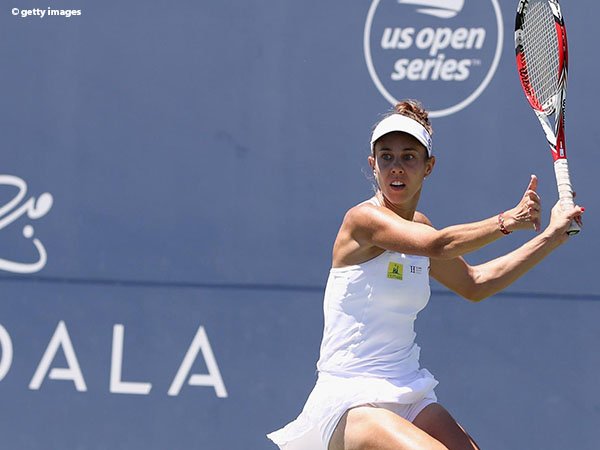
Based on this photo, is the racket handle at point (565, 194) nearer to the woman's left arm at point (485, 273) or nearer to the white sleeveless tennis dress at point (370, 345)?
the woman's left arm at point (485, 273)

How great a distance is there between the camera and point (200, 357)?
494 centimetres

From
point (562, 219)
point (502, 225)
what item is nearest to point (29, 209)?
point (502, 225)

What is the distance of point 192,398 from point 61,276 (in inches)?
28.2

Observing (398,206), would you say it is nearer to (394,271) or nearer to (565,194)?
(394,271)

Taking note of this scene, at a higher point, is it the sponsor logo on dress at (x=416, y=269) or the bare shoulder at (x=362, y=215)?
the bare shoulder at (x=362, y=215)

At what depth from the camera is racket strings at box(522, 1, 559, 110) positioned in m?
3.80

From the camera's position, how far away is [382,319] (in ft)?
11.5

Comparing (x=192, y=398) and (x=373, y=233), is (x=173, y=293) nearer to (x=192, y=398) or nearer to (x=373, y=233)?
(x=192, y=398)

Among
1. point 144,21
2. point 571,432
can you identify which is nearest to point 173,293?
point 144,21

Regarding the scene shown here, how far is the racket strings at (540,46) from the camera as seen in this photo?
12.5 feet

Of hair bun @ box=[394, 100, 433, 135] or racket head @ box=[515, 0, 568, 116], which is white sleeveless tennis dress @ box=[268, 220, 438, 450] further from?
racket head @ box=[515, 0, 568, 116]

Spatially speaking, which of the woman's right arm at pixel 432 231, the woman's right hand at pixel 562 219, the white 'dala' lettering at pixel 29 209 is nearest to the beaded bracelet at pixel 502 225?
the woman's right arm at pixel 432 231

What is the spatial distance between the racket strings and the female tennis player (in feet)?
1.48

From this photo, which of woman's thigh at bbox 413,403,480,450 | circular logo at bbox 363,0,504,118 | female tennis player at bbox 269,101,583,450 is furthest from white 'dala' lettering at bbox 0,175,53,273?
woman's thigh at bbox 413,403,480,450
